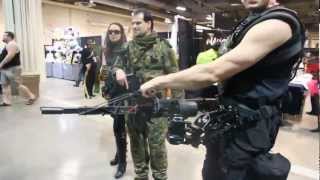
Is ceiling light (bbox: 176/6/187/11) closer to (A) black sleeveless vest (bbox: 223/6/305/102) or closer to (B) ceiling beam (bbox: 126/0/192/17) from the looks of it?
(B) ceiling beam (bbox: 126/0/192/17)

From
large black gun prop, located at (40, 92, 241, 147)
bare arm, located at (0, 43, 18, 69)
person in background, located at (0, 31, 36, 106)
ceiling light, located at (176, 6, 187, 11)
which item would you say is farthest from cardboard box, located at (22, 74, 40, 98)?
ceiling light, located at (176, 6, 187, 11)

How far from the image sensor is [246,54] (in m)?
1.07

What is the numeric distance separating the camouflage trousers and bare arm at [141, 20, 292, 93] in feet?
3.97

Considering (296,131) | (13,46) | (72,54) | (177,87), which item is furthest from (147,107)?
(72,54)

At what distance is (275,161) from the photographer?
1.23 meters

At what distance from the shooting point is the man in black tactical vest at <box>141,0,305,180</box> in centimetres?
107

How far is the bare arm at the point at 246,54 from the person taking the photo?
1.06 meters

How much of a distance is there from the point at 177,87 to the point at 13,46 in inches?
253

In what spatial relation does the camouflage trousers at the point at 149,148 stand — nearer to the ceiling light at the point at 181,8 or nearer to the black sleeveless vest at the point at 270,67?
the black sleeveless vest at the point at 270,67

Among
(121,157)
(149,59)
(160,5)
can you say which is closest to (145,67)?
(149,59)

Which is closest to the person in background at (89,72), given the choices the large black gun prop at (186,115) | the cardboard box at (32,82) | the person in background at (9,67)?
the cardboard box at (32,82)

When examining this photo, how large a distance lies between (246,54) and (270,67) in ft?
0.42

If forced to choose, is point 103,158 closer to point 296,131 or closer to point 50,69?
point 296,131

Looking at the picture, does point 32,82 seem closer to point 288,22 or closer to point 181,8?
point 288,22
